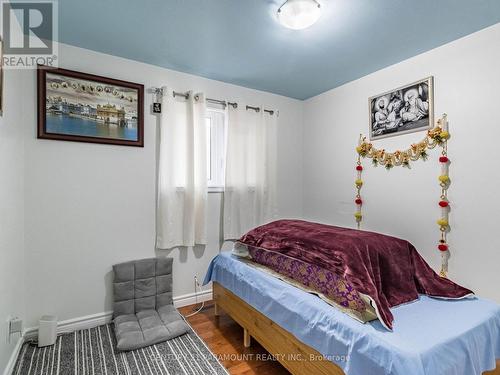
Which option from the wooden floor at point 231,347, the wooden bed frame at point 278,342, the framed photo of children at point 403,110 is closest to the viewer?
the wooden bed frame at point 278,342

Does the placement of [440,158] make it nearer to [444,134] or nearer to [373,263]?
[444,134]

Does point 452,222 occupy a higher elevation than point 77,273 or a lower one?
higher

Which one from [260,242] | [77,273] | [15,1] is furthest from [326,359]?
[15,1]

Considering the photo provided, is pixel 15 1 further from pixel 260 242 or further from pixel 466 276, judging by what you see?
pixel 466 276

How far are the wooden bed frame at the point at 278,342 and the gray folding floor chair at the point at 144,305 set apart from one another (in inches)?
18.8

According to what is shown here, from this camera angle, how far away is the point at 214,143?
2998mm

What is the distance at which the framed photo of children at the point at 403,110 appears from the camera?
224 cm

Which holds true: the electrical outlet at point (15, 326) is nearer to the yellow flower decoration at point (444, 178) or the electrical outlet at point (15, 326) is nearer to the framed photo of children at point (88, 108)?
the framed photo of children at point (88, 108)

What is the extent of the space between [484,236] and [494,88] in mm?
1064

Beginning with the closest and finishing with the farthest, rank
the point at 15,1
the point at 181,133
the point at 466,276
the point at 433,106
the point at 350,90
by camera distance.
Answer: the point at 15,1 < the point at 466,276 < the point at 433,106 < the point at 181,133 < the point at 350,90

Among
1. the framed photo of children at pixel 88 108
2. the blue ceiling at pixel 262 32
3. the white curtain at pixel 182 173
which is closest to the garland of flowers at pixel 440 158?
the blue ceiling at pixel 262 32

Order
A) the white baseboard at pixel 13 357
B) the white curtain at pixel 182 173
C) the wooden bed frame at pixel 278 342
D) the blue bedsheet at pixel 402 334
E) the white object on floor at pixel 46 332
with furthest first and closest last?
the white curtain at pixel 182 173
the white object on floor at pixel 46 332
the white baseboard at pixel 13 357
the wooden bed frame at pixel 278 342
the blue bedsheet at pixel 402 334

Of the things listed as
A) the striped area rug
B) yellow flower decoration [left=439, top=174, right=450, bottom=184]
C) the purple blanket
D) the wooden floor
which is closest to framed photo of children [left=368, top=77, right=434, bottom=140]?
yellow flower decoration [left=439, top=174, right=450, bottom=184]

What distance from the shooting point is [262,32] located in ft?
6.55
